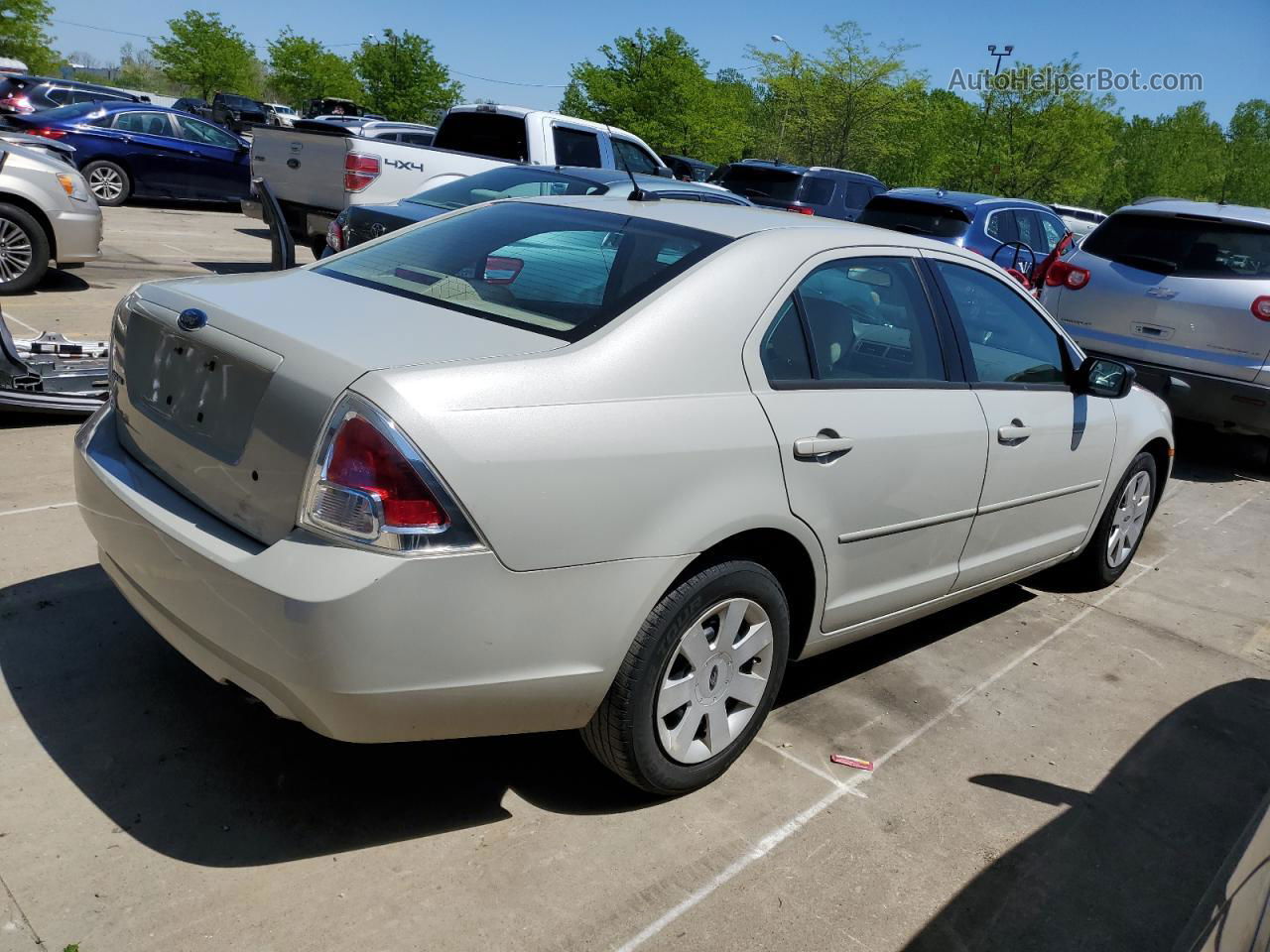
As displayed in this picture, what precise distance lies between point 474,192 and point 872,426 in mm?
5813

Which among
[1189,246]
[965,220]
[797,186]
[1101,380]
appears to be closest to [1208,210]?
[1189,246]

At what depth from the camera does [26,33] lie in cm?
4331

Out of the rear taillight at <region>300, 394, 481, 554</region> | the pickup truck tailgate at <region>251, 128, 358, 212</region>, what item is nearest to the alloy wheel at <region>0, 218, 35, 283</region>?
the pickup truck tailgate at <region>251, 128, 358, 212</region>

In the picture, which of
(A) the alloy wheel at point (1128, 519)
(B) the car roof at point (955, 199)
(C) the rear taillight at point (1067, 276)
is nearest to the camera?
(A) the alloy wheel at point (1128, 519)

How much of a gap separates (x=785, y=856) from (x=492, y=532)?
1.30 meters

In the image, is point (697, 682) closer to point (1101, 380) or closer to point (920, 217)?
point (1101, 380)

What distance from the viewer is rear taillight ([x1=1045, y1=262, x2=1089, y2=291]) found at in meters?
8.48

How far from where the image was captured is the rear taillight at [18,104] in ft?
63.3

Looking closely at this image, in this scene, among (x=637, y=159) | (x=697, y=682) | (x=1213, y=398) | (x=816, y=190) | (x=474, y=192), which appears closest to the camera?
(x=697, y=682)

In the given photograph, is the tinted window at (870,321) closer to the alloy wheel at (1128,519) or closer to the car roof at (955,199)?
the alloy wheel at (1128,519)

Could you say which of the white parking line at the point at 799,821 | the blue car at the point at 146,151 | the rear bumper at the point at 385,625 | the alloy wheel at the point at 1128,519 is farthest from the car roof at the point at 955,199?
the blue car at the point at 146,151

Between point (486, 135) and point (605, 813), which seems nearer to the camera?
point (605, 813)

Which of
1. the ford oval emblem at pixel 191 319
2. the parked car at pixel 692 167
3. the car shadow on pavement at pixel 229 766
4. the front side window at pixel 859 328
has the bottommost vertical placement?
the car shadow on pavement at pixel 229 766

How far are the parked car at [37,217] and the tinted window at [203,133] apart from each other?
941 centimetres
